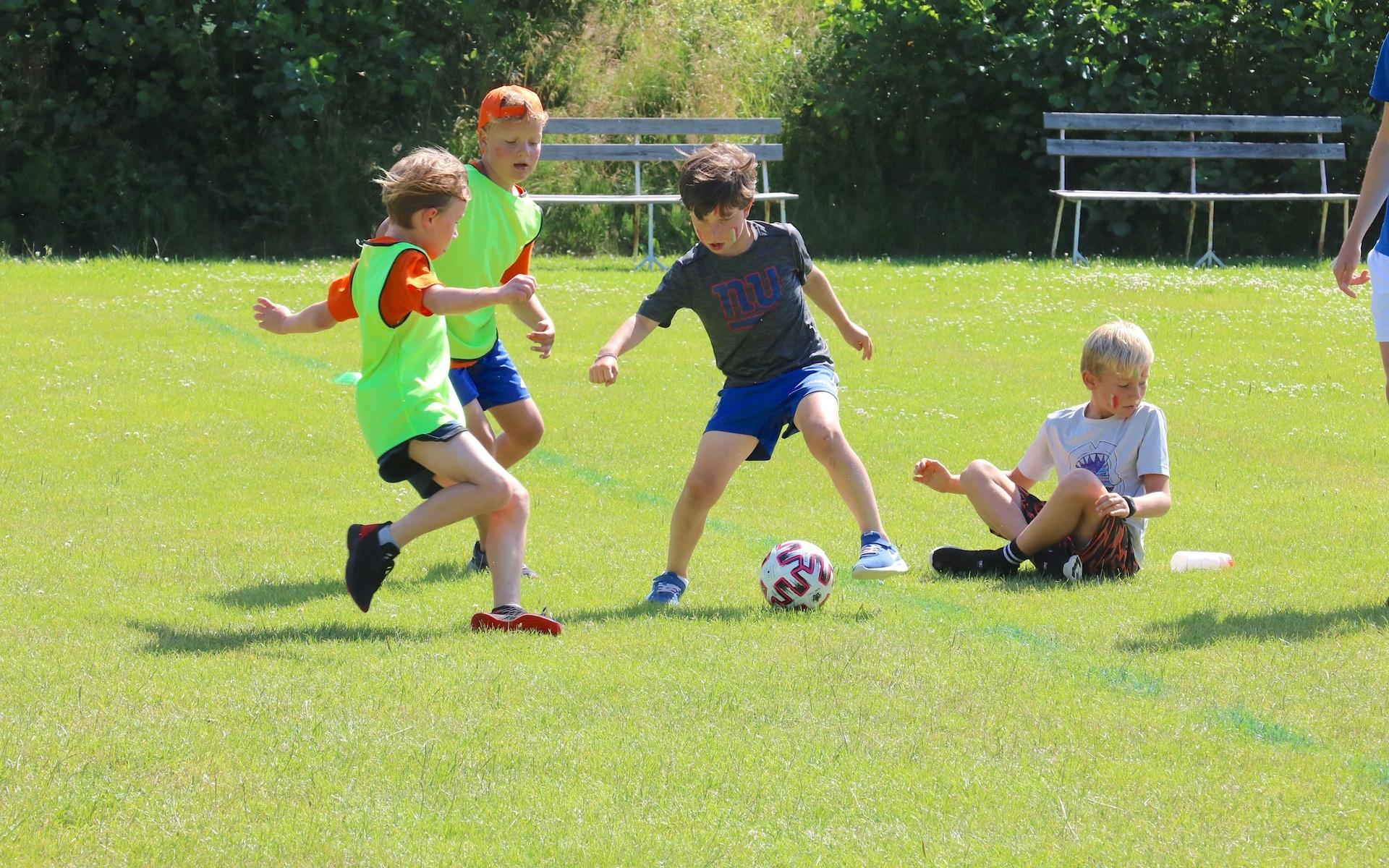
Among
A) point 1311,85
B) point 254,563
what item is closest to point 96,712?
point 254,563

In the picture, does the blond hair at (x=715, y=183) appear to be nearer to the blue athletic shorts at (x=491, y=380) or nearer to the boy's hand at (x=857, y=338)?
the boy's hand at (x=857, y=338)

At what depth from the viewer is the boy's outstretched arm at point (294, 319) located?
5.73m

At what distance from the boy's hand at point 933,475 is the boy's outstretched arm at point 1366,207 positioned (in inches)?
64.1

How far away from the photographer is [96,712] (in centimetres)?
444

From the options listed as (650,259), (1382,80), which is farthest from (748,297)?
(650,259)

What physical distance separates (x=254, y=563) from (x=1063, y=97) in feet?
50.0

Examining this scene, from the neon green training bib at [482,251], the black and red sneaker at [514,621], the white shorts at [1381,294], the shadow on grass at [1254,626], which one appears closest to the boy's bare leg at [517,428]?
the neon green training bib at [482,251]

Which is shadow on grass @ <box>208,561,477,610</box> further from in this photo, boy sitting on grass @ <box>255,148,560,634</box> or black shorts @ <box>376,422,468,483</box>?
black shorts @ <box>376,422,468,483</box>

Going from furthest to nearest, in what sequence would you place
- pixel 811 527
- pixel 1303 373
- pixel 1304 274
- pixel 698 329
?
pixel 1304 274 < pixel 698 329 < pixel 1303 373 < pixel 811 527

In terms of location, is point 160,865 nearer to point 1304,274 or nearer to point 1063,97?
point 1304,274

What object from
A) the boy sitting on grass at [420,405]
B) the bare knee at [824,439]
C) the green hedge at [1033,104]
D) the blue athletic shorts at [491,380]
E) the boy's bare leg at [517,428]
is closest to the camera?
the boy sitting on grass at [420,405]

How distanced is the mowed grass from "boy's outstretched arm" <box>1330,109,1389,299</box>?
114 centimetres

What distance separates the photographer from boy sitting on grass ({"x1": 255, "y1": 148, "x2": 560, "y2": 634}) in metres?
5.39

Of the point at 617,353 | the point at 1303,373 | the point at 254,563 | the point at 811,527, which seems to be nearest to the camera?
the point at 617,353
